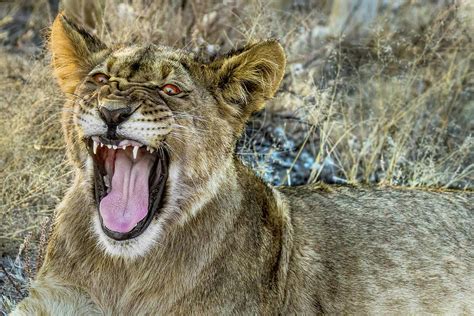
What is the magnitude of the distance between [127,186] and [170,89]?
438mm

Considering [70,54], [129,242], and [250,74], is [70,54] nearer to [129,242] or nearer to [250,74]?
[250,74]

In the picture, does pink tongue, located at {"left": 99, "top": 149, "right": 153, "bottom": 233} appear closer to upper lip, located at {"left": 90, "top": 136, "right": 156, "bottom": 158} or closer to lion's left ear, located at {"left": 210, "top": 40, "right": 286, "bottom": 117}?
upper lip, located at {"left": 90, "top": 136, "right": 156, "bottom": 158}

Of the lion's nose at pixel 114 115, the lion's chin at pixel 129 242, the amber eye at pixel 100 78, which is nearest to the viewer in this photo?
the lion's nose at pixel 114 115

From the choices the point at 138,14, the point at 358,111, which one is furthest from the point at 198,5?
the point at 358,111

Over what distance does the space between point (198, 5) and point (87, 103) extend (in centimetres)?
464

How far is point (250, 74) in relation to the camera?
139 inches

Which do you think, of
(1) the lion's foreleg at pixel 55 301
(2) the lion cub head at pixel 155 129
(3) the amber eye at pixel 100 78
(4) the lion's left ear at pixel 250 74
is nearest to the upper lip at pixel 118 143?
(2) the lion cub head at pixel 155 129

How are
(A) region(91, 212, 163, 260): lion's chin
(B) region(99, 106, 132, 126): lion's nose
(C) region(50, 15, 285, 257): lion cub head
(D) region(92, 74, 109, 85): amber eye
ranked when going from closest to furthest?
(B) region(99, 106, 132, 126): lion's nose, (C) region(50, 15, 285, 257): lion cub head, (A) region(91, 212, 163, 260): lion's chin, (D) region(92, 74, 109, 85): amber eye

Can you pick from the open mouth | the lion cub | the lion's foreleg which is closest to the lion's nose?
the lion cub

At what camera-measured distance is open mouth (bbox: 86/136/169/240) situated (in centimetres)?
325

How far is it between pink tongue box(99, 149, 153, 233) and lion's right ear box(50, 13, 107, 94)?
494 mm

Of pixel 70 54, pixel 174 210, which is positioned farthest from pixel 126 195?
pixel 70 54

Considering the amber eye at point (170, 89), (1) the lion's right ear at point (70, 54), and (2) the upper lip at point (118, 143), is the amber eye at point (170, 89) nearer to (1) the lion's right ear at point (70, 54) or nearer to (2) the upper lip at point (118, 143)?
(2) the upper lip at point (118, 143)

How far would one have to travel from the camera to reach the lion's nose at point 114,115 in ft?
9.84
